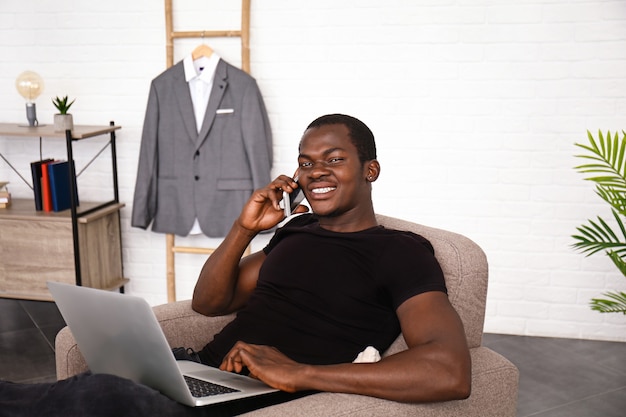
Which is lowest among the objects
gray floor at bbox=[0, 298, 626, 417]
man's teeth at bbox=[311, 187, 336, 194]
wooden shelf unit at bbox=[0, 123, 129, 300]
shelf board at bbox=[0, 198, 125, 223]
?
gray floor at bbox=[0, 298, 626, 417]

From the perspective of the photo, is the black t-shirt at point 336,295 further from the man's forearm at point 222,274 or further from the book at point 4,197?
the book at point 4,197

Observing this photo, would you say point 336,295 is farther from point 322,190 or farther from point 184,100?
point 184,100

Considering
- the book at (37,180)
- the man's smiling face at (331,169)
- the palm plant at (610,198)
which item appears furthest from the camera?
the book at (37,180)

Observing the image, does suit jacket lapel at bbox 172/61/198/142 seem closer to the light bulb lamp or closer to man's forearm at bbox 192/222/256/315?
the light bulb lamp

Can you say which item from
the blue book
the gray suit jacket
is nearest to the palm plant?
the gray suit jacket

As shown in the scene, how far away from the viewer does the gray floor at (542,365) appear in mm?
2996

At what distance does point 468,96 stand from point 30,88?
7.87ft

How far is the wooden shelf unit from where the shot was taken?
3799mm

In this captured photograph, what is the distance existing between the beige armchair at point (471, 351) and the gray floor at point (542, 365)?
1275 millimetres

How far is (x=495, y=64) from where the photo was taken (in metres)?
3.68

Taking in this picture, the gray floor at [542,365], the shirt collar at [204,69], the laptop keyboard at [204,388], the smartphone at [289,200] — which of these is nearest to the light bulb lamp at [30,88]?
the shirt collar at [204,69]

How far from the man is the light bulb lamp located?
2286 mm

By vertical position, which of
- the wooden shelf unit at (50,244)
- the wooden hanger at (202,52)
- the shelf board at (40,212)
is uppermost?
the wooden hanger at (202,52)

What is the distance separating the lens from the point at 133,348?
5.16 ft
